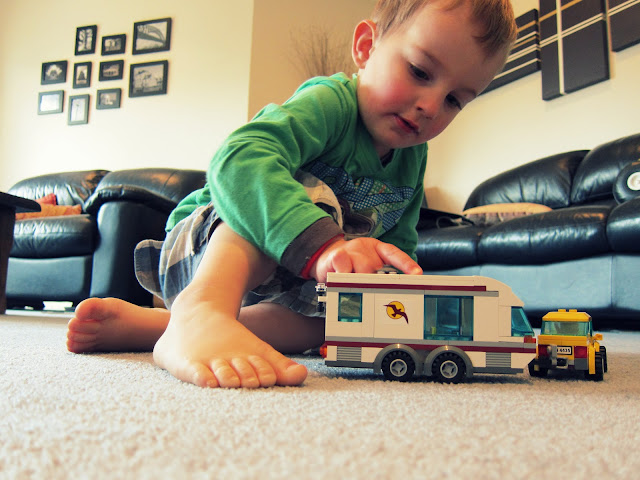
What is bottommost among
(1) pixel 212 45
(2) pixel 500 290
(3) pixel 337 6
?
(2) pixel 500 290

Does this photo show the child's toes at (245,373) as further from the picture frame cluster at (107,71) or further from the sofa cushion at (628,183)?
the picture frame cluster at (107,71)

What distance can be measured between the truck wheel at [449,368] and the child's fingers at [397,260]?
11 cm

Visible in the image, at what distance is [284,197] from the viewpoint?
28.6 inches

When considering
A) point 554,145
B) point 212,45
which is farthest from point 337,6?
point 554,145

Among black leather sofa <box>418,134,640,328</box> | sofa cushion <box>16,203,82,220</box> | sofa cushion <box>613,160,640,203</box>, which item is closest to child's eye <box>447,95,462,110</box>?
black leather sofa <box>418,134,640,328</box>

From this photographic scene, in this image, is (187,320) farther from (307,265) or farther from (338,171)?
(338,171)

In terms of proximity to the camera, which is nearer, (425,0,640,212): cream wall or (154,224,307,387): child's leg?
(154,224,307,387): child's leg

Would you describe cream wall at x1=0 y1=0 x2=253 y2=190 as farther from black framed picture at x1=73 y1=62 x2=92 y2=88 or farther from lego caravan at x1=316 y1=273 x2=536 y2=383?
lego caravan at x1=316 y1=273 x2=536 y2=383

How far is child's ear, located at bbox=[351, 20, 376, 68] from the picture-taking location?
1016mm

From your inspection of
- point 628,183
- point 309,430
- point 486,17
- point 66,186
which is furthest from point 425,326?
point 66,186

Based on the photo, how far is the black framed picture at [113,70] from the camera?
13.6 ft

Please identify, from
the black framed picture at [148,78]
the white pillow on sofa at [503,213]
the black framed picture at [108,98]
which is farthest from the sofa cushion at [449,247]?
the black framed picture at [108,98]

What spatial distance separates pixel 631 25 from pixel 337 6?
216 centimetres

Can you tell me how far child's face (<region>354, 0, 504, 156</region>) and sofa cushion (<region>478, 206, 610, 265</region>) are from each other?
1148mm
